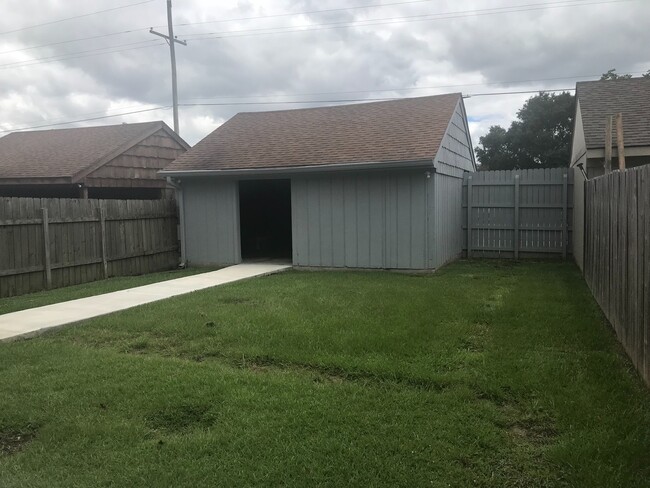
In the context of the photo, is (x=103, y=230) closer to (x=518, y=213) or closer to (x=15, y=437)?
(x=15, y=437)

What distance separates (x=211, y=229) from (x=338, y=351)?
8747 millimetres

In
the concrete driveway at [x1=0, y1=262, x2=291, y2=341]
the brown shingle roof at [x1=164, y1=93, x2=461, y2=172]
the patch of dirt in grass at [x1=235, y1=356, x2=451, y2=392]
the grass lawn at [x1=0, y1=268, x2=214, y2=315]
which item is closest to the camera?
the patch of dirt in grass at [x1=235, y1=356, x2=451, y2=392]

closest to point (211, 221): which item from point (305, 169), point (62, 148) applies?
point (305, 169)

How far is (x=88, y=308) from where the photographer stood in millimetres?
7949

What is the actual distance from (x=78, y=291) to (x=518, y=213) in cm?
1038

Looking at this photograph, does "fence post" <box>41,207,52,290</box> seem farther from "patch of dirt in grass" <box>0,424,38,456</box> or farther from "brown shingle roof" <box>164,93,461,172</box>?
"patch of dirt in grass" <box>0,424,38,456</box>

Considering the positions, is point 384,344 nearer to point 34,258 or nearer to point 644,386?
point 644,386

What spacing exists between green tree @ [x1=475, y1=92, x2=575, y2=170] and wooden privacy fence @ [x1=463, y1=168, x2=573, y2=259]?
15701 mm

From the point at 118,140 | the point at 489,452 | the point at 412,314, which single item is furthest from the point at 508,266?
the point at 118,140

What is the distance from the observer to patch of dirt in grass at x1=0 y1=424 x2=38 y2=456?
361 centimetres

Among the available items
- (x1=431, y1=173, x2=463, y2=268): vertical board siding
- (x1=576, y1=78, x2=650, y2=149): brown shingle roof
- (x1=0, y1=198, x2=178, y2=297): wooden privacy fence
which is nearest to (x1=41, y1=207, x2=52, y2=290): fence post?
(x1=0, y1=198, x2=178, y2=297): wooden privacy fence

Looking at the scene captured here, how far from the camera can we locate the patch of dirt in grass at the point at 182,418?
3852 mm

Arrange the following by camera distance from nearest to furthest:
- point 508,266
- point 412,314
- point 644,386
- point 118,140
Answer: point 644,386
point 412,314
point 508,266
point 118,140

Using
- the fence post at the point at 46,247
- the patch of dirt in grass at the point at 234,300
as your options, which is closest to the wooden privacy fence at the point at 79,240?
the fence post at the point at 46,247
